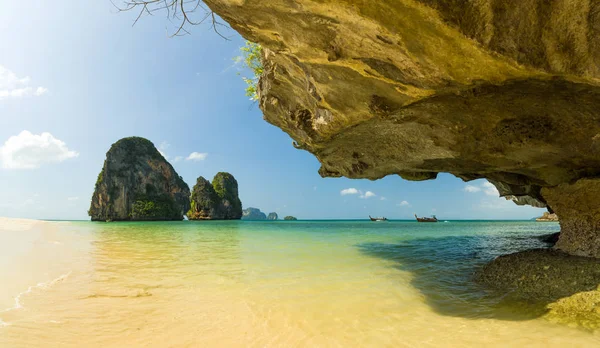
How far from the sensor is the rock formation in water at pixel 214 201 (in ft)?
276

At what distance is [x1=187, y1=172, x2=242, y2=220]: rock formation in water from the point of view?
8419 cm

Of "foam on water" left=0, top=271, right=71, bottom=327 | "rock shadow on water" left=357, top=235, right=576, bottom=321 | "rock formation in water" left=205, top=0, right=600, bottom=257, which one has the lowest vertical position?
"rock shadow on water" left=357, top=235, right=576, bottom=321

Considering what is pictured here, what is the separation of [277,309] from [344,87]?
11.4ft

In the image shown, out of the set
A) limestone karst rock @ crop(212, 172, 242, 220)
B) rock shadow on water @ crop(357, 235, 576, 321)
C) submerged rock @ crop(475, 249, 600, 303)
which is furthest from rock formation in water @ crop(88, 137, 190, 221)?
submerged rock @ crop(475, 249, 600, 303)

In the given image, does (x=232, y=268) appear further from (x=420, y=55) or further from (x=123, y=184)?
(x=123, y=184)

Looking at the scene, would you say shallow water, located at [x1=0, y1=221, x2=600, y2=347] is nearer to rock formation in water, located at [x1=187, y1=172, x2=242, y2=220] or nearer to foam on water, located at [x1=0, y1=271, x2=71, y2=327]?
foam on water, located at [x1=0, y1=271, x2=71, y2=327]

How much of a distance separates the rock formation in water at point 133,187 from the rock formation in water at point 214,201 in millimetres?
5464

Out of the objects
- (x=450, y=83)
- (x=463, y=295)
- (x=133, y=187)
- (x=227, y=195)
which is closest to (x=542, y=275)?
(x=463, y=295)

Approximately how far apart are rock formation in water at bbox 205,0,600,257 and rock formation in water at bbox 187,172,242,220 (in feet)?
271

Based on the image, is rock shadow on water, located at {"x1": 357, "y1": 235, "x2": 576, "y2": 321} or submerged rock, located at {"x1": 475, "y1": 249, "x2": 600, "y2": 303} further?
submerged rock, located at {"x1": 475, "y1": 249, "x2": 600, "y2": 303}

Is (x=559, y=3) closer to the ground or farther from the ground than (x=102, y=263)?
farther from the ground

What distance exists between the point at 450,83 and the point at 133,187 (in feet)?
281

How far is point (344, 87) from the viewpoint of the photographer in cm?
426

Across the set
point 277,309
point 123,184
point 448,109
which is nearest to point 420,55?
point 448,109
